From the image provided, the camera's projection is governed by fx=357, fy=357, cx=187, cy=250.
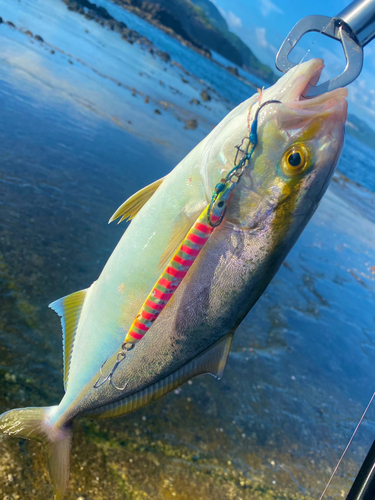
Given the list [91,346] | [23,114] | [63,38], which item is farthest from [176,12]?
[91,346]

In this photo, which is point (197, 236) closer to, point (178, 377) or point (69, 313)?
point (178, 377)

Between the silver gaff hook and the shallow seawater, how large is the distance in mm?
2834

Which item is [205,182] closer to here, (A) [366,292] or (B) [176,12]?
(A) [366,292]

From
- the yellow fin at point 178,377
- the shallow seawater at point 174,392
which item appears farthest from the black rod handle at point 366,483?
the shallow seawater at point 174,392

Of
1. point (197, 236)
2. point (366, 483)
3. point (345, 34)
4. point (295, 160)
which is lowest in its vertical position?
point (366, 483)

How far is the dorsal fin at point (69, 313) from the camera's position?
6.79 ft

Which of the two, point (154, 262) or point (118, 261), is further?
point (118, 261)

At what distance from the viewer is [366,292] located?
305 inches

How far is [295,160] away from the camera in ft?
4.68

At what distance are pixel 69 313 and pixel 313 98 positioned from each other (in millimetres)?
1679

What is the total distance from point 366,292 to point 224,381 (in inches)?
206

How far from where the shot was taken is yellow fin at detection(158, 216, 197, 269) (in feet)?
5.05

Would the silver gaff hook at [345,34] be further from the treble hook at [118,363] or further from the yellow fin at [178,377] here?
the treble hook at [118,363]

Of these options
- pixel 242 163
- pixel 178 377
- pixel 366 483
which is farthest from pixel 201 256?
pixel 366 483
